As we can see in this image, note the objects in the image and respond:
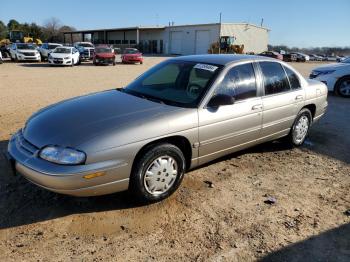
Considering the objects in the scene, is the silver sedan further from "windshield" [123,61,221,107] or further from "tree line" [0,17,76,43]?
"tree line" [0,17,76,43]

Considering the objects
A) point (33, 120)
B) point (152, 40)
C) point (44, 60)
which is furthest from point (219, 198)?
point (152, 40)

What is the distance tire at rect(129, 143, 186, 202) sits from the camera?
364 cm

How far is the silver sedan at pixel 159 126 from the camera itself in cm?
335

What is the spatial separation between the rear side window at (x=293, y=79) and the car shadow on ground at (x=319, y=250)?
2743 millimetres

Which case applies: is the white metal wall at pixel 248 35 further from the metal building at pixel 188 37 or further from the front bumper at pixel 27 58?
the front bumper at pixel 27 58

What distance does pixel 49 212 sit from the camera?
3.65 meters

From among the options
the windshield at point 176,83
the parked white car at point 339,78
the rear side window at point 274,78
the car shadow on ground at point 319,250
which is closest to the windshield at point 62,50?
the parked white car at point 339,78

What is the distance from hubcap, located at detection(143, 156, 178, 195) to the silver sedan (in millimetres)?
11

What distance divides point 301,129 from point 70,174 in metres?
4.19

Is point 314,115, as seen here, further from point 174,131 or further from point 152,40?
point 152,40

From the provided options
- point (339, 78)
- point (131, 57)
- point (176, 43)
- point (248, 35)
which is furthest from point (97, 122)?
point (248, 35)

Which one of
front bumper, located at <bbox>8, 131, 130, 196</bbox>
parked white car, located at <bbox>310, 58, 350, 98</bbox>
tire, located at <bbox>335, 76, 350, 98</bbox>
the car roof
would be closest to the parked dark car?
parked white car, located at <bbox>310, 58, 350, 98</bbox>

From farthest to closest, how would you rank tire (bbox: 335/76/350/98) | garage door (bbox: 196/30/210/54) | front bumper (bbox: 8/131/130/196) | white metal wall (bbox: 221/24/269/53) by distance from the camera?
garage door (bbox: 196/30/210/54) < white metal wall (bbox: 221/24/269/53) < tire (bbox: 335/76/350/98) < front bumper (bbox: 8/131/130/196)

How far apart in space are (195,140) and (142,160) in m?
0.78
